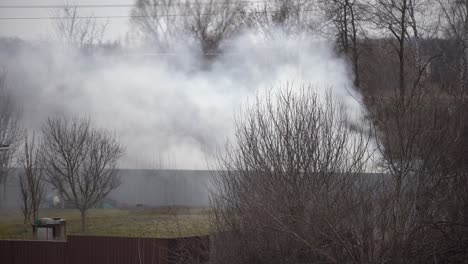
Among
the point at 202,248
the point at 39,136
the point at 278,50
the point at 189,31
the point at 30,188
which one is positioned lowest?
the point at 202,248

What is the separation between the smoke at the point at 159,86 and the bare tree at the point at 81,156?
0.51 m

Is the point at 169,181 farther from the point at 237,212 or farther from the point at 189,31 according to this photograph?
the point at 237,212

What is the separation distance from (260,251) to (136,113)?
14.2 m

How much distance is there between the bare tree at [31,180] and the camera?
86.2ft

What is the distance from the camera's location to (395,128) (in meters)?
12.2

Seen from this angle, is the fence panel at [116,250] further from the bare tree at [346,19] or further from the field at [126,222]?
the bare tree at [346,19]

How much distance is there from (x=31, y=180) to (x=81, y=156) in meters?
2.21

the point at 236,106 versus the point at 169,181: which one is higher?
the point at 236,106

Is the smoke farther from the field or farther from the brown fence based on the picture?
the brown fence

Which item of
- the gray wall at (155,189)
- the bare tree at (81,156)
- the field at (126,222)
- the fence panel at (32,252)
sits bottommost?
the fence panel at (32,252)

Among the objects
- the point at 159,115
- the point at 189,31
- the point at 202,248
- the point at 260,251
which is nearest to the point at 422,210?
the point at 260,251

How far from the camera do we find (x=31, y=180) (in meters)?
26.4

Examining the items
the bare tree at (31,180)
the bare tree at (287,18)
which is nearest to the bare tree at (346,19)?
the bare tree at (287,18)

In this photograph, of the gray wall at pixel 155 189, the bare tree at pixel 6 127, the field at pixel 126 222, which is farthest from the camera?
the bare tree at pixel 6 127
